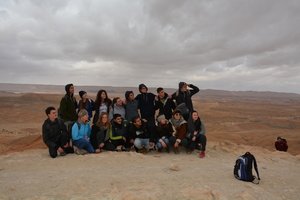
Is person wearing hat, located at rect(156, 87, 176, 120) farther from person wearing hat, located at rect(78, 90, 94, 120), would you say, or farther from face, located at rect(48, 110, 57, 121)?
face, located at rect(48, 110, 57, 121)

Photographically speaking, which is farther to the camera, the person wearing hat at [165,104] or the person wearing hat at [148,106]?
the person wearing hat at [165,104]

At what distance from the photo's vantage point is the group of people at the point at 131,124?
8711 mm

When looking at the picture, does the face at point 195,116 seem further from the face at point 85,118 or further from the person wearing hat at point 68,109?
the person wearing hat at point 68,109

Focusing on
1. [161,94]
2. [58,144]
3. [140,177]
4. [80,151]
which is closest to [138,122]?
[161,94]

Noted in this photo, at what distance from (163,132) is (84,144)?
209 cm

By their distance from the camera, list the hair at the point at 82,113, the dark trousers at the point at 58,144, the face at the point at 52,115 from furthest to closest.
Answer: the hair at the point at 82,113
the dark trousers at the point at 58,144
the face at the point at 52,115

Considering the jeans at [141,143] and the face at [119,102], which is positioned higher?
the face at [119,102]

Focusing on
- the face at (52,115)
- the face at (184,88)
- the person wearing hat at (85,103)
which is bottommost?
the face at (52,115)

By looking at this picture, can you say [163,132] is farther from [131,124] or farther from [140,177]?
[140,177]

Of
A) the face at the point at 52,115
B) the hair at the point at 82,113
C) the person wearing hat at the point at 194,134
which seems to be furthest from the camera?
the person wearing hat at the point at 194,134

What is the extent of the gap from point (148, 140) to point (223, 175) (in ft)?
8.86

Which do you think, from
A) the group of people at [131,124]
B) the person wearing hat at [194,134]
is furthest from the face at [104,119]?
the person wearing hat at [194,134]

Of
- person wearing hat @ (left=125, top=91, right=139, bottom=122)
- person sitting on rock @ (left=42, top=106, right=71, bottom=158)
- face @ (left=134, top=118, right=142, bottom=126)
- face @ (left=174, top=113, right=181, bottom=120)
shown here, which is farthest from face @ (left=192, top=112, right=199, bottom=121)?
person sitting on rock @ (left=42, top=106, right=71, bottom=158)

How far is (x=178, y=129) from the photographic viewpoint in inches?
359
